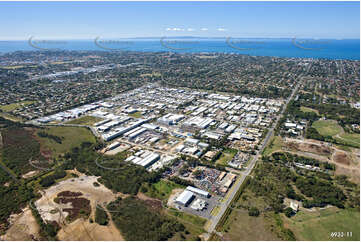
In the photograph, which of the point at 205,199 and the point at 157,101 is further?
the point at 157,101

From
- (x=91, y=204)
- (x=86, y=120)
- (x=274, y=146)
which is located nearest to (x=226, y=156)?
(x=274, y=146)

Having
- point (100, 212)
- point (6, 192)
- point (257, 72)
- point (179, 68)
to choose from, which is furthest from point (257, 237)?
point (179, 68)

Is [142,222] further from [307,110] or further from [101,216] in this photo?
[307,110]

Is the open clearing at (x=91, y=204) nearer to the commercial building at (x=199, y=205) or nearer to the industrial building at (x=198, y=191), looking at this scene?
the commercial building at (x=199, y=205)

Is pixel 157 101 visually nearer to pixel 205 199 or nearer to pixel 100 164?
pixel 100 164

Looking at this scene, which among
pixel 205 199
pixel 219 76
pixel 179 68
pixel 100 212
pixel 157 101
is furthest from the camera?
pixel 179 68
